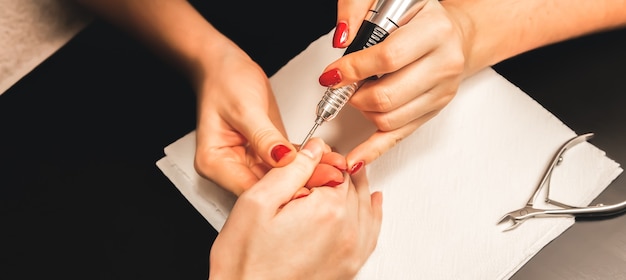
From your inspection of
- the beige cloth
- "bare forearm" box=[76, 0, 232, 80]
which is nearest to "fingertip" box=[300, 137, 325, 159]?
→ "bare forearm" box=[76, 0, 232, 80]

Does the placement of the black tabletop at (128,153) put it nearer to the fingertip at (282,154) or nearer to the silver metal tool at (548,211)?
the silver metal tool at (548,211)

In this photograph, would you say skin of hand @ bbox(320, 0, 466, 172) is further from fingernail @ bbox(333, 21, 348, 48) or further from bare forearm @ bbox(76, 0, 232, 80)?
bare forearm @ bbox(76, 0, 232, 80)

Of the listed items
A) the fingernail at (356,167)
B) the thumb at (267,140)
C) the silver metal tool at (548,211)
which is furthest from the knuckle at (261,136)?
the silver metal tool at (548,211)

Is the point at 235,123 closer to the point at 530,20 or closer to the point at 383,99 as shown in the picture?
the point at 383,99

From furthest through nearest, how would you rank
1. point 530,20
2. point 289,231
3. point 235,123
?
point 530,20
point 235,123
point 289,231

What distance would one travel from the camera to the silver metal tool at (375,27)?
0.59m


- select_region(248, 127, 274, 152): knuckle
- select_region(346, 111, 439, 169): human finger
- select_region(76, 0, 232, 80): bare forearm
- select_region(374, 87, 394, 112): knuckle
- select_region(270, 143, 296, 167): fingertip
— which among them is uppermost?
select_region(76, 0, 232, 80): bare forearm

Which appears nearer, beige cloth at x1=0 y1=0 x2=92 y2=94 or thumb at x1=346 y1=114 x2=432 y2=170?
thumb at x1=346 y1=114 x2=432 y2=170

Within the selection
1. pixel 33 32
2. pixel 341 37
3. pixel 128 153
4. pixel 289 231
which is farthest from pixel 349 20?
pixel 33 32

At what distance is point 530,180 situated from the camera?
0.69 metres

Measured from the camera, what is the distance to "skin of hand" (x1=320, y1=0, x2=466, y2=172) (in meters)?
0.57

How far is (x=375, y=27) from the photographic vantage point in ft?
1.94

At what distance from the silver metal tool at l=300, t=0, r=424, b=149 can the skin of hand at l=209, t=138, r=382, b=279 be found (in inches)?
1.7

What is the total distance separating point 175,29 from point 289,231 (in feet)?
1.20
